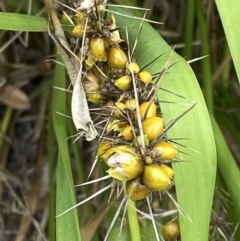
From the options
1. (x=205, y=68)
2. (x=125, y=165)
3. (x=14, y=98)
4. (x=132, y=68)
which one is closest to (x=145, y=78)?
(x=132, y=68)

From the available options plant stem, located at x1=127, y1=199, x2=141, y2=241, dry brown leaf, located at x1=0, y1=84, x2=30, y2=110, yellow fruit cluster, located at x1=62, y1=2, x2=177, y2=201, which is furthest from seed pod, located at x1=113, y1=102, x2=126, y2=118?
dry brown leaf, located at x1=0, y1=84, x2=30, y2=110

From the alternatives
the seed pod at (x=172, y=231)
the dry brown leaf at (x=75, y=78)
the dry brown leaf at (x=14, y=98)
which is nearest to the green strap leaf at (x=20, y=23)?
the dry brown leaf at (x=75, y=78)

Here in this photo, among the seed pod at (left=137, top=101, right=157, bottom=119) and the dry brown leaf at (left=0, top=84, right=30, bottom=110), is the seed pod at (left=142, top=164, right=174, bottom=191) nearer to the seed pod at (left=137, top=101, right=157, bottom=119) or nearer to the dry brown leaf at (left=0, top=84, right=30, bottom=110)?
the seed pod at (left=137, top=101, right=157, bottom=119)

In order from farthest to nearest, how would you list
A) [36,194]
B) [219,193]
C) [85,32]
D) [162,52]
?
[36,194] < [219,193] < [162,52] < [85,32]

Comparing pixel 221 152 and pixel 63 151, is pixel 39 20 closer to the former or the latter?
pixel 63 151

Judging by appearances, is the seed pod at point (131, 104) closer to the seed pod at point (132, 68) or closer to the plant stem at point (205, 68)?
the seed pod at point (132, 68)

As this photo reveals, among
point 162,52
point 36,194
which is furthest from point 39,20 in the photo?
point 36,194

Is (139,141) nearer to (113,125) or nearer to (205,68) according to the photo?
(113,125)
